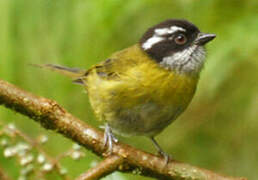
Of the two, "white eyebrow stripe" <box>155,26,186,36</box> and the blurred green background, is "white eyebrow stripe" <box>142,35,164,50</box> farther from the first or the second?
the blurred green background

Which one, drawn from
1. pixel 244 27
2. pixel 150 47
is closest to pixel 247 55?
pixel 244 27

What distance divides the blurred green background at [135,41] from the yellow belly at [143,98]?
0.79ft

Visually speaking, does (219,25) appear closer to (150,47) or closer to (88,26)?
(150,47)

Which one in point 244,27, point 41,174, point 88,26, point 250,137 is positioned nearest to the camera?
point 41,174

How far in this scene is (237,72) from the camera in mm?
4148

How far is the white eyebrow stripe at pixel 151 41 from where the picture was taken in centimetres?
403

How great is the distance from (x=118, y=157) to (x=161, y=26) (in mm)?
1167

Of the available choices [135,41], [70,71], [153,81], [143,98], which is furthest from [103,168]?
[135,41]

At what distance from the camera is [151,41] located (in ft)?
13.4

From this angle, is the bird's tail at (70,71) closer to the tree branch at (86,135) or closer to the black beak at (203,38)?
the black beak at (203,38)

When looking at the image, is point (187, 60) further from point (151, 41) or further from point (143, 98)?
point (143, 98)

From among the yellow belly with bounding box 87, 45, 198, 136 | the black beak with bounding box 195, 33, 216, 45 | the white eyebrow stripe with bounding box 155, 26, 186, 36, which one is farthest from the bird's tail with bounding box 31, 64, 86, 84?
the black beak with bounding box 195, 33, 216, 45

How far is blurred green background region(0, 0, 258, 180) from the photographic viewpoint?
3736mm

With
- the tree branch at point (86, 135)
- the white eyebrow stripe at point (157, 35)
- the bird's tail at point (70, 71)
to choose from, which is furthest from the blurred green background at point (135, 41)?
the tree branch at point (86, 135)
